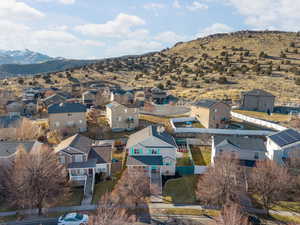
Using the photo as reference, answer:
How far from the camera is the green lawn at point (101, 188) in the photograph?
88.4 ft

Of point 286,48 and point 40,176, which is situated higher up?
point 286,48

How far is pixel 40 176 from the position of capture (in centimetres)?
2477

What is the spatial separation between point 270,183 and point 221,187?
5.74 meters

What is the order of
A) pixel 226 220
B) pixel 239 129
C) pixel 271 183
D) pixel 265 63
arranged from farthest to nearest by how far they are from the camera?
1. pixel 265 63
2. pixel 239 129
3. pixel 271 183
4. pixel 226 220

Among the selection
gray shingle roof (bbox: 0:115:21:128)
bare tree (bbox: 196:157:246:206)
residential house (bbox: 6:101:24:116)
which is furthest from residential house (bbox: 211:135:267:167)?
residential house (bbox: 6:101:24:116)

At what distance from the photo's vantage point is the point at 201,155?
125 ft

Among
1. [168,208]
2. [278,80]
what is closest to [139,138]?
[168,208]

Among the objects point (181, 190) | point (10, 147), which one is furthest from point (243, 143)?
point (10, 147)

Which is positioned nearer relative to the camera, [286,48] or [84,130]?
[84,130]

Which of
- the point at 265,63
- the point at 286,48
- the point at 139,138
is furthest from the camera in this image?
the point at 286,48

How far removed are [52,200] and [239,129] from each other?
3945 cm

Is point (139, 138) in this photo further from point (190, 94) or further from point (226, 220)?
point (190, 94)

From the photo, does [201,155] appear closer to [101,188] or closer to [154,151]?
[154,151]

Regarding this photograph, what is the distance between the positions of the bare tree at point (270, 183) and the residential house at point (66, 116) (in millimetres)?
35682
